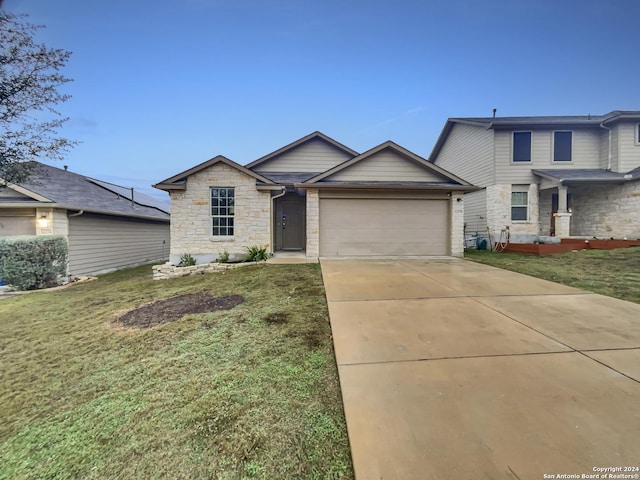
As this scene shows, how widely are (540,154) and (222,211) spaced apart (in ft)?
49.8

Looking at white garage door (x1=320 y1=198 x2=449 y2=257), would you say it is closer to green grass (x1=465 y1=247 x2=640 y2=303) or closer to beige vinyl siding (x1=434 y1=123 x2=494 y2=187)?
green grass (x1=465 y1=247 x2=640 y2=303)

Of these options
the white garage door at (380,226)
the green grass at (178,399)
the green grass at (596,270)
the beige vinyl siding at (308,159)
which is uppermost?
the beige vinyl siding at (308,159)

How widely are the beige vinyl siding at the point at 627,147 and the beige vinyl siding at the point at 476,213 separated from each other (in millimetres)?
5793

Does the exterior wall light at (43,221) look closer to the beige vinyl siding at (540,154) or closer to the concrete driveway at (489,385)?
the concrete driveway at (489,385)

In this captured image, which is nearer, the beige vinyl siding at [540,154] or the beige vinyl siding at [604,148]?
the beige vinyl siding at [604,148]

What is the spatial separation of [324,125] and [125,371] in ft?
205

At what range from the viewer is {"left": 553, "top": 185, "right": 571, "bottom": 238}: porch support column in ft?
40.5

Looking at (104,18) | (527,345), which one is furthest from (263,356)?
(104,18)

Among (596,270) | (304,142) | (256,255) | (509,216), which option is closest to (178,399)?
(256,255)

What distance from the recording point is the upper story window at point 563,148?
1335 cm

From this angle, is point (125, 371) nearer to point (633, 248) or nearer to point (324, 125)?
point (633, 248)

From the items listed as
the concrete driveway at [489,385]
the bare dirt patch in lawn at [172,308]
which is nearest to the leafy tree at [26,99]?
the bare dirt patch in lawn at [172,308]

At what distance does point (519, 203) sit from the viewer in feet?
44.0

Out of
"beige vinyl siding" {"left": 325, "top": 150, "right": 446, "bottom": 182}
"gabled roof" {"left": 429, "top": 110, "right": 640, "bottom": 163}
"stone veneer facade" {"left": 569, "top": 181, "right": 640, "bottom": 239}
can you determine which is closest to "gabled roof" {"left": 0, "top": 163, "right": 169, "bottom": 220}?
"beige vinyl siding" {"left": 325, "top": 150, "right": 446, "bottom": 182}
